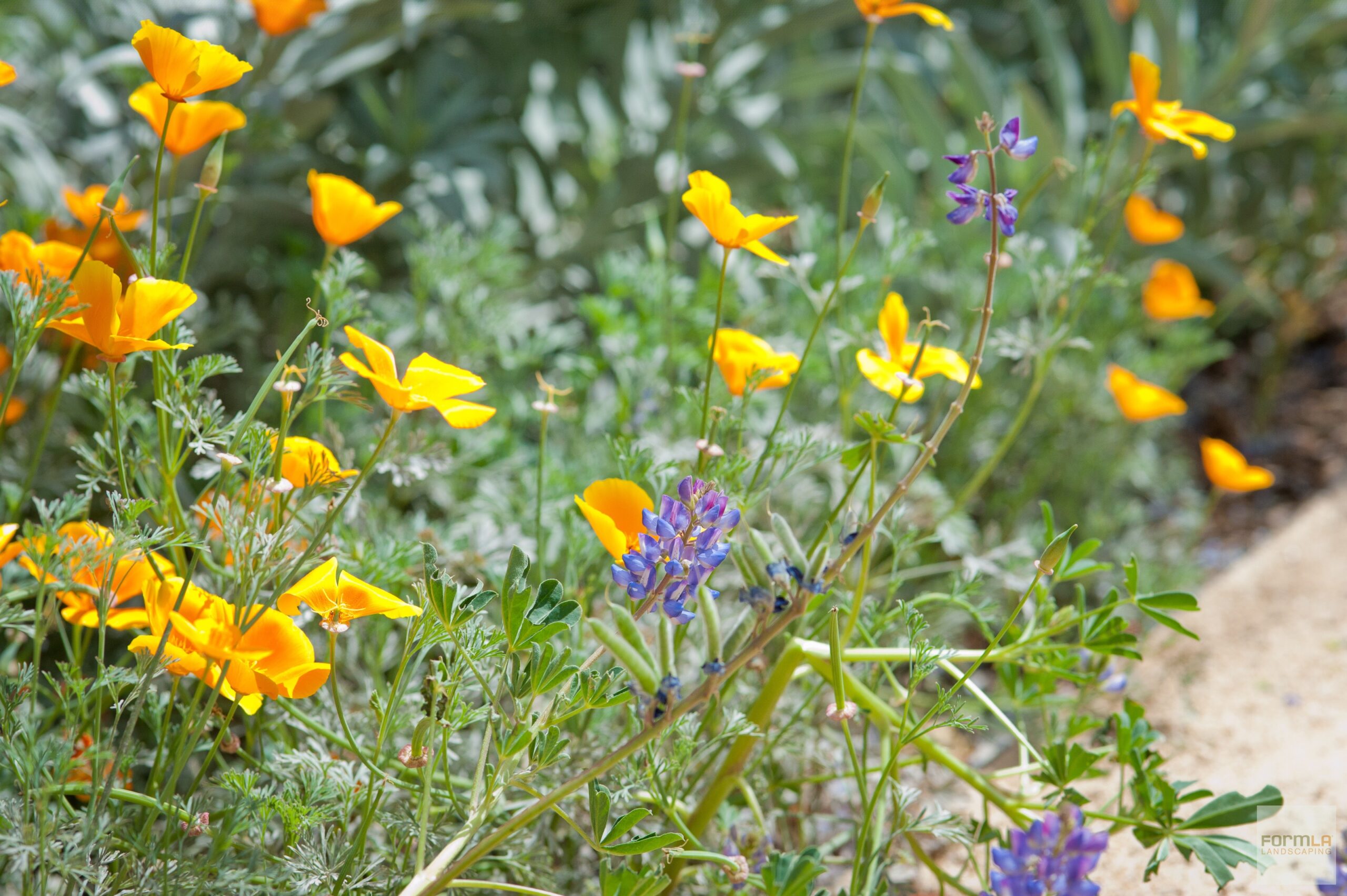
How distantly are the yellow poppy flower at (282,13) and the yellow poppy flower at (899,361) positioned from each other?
83cm

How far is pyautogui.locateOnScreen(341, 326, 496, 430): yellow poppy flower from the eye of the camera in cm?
67

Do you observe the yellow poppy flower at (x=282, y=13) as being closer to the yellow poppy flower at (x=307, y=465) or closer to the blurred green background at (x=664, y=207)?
the blurred green background at (x=664, y=207)

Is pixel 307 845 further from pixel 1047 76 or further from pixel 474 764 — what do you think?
pixel 1047 76

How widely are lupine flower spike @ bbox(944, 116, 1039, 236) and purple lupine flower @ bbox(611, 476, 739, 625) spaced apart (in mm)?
287

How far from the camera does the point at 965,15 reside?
7.72 feet

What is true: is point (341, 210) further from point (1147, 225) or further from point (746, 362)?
point (1147, 225)

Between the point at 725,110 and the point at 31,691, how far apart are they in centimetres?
144

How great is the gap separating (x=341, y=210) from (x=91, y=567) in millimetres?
366

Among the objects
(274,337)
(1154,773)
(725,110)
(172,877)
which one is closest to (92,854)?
(172,877)

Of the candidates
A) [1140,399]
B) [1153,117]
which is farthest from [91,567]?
[1140,399]

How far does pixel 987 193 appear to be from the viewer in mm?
755

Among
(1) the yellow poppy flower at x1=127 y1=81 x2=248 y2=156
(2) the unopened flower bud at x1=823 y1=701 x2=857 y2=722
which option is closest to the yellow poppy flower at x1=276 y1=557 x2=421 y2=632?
(2) the unopened flower bud at x1=823 y1=701 x2=857 y2=722

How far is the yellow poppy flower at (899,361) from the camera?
0.86 metres

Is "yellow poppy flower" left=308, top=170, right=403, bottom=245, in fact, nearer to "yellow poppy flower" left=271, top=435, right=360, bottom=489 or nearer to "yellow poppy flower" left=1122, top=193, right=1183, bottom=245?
"yellow poppy flower" left=271, top=435, right=360, bottom=489
